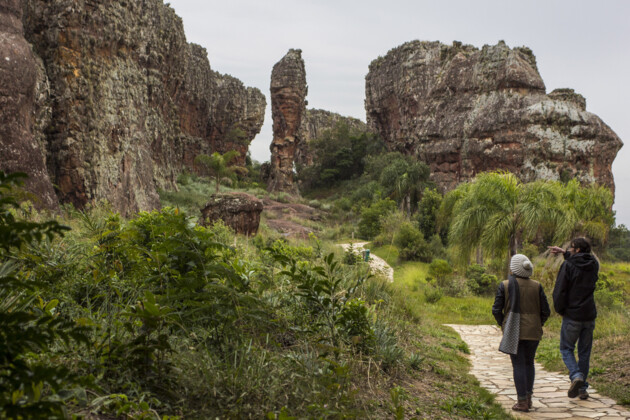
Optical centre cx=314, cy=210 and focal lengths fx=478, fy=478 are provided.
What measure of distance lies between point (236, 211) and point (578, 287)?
42.4ft

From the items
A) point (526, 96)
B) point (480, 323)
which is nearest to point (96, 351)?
point (480, 323)

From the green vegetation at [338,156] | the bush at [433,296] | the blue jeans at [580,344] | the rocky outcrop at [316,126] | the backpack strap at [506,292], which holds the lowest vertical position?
the bush at [433,296]

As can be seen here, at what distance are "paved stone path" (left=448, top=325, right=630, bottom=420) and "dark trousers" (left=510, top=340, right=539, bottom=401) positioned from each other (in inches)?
9.3

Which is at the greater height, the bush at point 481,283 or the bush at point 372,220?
the bush at point 372,220

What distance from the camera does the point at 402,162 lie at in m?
35.8

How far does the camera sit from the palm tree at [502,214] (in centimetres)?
1346

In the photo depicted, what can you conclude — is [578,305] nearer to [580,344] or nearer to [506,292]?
[580,344]

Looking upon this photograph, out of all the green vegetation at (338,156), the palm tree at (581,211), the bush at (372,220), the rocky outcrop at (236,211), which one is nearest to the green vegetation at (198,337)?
the palm tree at (581,211)

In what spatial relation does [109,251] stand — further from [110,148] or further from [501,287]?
[110,148]

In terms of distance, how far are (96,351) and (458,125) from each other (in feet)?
112

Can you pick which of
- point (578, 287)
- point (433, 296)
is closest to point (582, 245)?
point (578, 287)

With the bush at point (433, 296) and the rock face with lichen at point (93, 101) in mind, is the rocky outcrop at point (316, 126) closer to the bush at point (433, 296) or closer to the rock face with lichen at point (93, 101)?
the rock face with lichen at point (93, 101)

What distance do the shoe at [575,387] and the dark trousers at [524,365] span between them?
0.49 m

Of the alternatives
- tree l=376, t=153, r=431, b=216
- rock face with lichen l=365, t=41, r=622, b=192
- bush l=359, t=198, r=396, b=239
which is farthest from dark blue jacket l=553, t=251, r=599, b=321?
tree l=376, t=153, r=431, b=216
